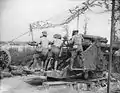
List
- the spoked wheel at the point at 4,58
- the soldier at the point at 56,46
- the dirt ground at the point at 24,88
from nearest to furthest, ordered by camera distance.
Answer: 1. the dirt ground at the point at 24,88
2. the spoked wheel at the point at 4,58
3. the soldier at the point at 56,46

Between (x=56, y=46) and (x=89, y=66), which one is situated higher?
(x=56, y=46)

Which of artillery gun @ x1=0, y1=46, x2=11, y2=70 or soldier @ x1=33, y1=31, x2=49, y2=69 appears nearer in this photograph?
artillery gun @ x1=0, y1=46, x2=11, y2=70

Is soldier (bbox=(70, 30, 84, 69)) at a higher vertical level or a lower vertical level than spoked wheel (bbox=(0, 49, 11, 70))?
higher

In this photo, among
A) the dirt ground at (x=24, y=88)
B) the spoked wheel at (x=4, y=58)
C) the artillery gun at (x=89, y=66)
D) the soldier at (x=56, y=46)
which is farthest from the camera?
the soldier at (x=56, y=46)

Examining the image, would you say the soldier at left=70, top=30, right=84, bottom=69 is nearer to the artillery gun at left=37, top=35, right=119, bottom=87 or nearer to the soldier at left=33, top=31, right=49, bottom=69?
the artillery gun at left=37, top=35, right=119, bottom=87

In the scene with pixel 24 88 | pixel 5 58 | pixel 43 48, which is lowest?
pixel 24 88

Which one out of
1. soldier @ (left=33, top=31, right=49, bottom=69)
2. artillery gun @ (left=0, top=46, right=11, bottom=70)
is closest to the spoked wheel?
artillery gun @ (left=0, top=46, right=11, bottom=70)

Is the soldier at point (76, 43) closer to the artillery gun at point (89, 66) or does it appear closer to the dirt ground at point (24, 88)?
the artillery gun at point (89, 66)

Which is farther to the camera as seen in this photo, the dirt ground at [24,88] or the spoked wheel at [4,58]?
the spoked wheel at [4,58]

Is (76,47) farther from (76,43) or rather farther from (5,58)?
(5,58)

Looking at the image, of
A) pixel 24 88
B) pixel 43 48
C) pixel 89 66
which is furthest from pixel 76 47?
pixel 24 88

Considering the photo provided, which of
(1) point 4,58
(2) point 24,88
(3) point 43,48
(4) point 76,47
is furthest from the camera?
(3) point 43,48

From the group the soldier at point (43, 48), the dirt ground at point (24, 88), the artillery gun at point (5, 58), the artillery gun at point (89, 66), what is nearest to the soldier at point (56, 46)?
the soldier at point (43, 48)

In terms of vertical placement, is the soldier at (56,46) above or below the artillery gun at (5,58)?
above
